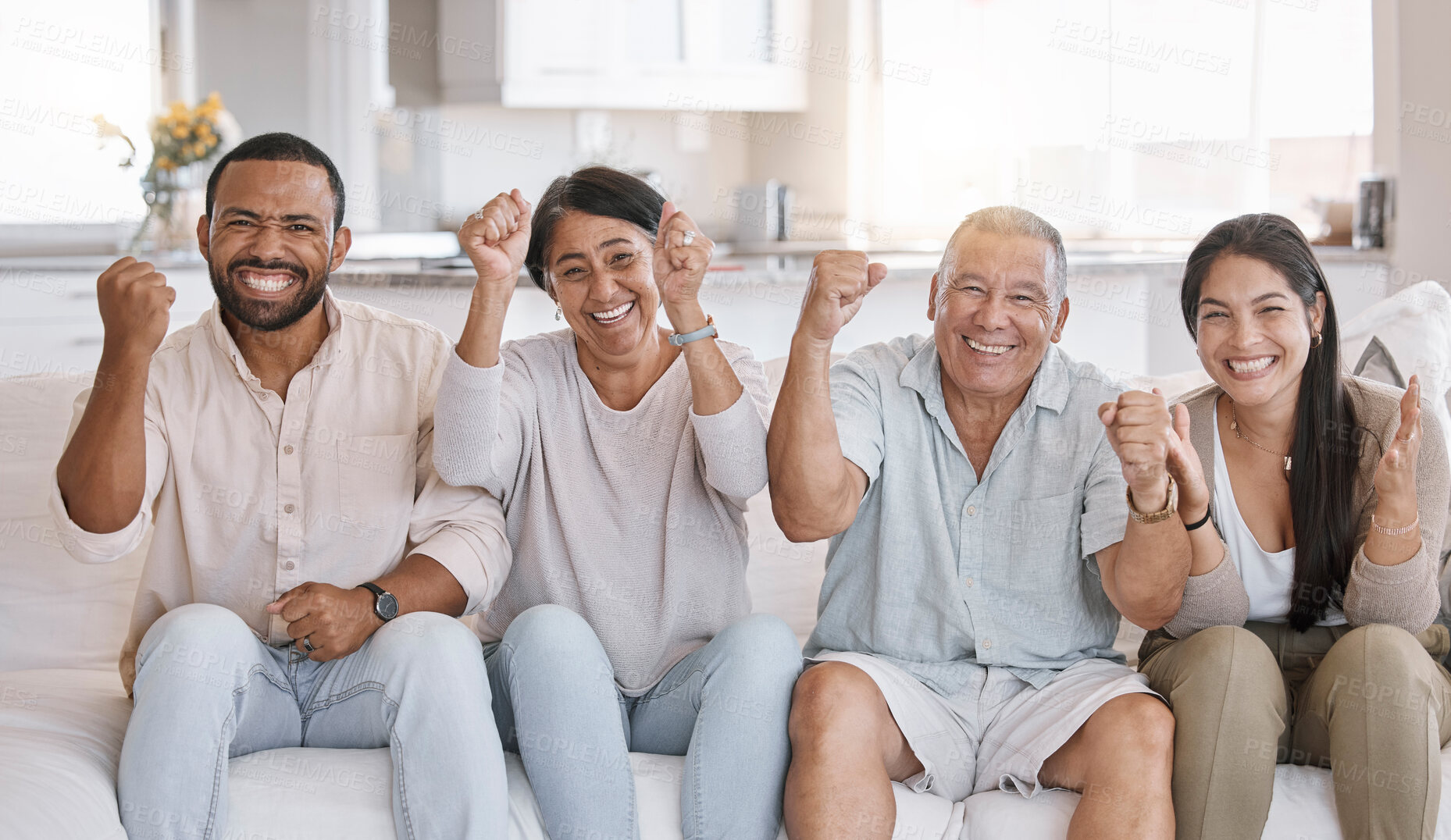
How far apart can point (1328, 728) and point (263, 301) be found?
151 cm

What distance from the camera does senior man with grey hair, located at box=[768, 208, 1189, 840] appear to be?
1.54m

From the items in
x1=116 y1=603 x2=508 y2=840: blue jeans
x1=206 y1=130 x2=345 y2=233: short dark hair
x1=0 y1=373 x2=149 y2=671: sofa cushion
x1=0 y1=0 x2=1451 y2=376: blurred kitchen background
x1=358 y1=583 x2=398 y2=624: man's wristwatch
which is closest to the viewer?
x1=116 y1=603 x2=508 y2=840: blue jeans

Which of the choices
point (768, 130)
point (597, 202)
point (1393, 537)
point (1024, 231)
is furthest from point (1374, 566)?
point (768, 130)

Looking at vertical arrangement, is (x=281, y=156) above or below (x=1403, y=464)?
above

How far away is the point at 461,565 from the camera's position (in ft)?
5.39

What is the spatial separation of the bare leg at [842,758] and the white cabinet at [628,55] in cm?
373

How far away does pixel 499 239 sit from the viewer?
1.62 metres

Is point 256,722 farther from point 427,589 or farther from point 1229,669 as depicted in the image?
point 1229,669

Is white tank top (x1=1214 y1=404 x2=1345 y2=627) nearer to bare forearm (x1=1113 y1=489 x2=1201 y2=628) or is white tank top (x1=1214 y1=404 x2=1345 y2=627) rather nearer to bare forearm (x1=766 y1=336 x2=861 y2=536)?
bare forearm (x1=1113 y1=489 x2=1201 y2=628)

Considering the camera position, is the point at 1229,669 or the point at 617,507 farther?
the point at 617,507

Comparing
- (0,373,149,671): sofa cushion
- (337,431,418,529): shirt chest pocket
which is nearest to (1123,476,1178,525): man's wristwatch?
(337,431,418,529): shirt chest pocket

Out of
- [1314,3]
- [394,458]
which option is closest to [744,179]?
[1314,3]

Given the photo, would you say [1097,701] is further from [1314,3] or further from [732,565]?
[1314,3]

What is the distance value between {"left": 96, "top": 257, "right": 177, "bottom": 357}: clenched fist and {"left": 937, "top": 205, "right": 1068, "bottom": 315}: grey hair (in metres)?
1.03
